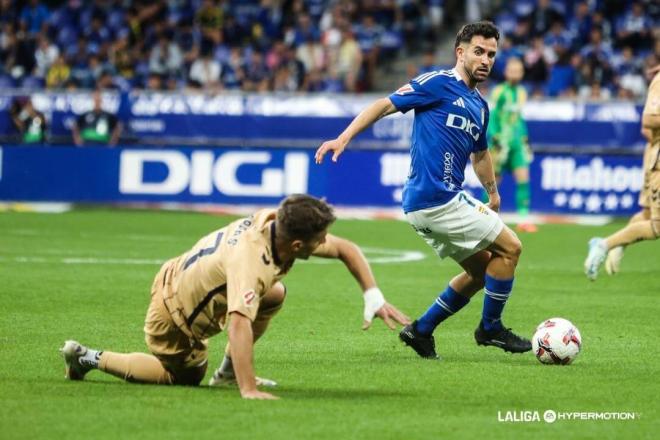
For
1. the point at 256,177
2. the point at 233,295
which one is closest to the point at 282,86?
the point at 256,177

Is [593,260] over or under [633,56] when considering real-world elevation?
under

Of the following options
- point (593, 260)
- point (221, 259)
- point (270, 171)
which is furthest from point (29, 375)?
point (270, 171)

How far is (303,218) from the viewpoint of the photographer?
694 cm

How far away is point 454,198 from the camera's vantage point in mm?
9031

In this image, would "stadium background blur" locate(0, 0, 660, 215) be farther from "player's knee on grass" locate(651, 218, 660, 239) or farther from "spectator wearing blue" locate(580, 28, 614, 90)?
"player's knee on grass" locate(651, 218, 660, 239)

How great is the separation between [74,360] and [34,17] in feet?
81.6

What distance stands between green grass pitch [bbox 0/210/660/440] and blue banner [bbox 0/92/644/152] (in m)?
7.19

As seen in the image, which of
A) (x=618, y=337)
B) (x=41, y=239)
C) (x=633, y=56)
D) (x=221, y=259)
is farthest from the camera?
(x=633, y=56)

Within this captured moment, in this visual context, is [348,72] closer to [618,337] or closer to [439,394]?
[618,337]

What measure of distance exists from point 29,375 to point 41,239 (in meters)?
10.3

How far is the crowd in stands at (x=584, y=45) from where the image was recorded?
26.0 meters

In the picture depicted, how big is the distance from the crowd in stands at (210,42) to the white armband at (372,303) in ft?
67.1

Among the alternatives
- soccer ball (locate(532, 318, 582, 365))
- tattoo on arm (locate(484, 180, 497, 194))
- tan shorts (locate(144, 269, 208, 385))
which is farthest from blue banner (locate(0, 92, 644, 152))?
tan shorts (locate(144, 269, 208, 385))

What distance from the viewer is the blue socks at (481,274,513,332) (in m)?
9.11
